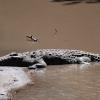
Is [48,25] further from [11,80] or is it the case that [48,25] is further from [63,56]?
[11,80]

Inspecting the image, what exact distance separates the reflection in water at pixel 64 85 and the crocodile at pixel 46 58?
1.50 feet

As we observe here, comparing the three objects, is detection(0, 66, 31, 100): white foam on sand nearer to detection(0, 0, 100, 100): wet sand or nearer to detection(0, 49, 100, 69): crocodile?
detection(0, 49, 100, 69): crocodile

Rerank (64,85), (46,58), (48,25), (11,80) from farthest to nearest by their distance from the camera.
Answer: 1. (48,25)
2. (46,58)
3. (11,80)
4. (64,85)

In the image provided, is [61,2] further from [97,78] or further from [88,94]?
[88,94]

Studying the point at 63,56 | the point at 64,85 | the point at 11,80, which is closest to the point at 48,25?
the point at 63,56

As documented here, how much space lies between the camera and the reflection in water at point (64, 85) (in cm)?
411

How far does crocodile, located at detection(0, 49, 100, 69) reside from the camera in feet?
21.3

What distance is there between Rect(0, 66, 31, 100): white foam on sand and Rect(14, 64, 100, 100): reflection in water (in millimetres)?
120

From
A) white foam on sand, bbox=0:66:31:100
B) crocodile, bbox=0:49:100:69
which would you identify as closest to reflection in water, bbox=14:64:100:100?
white foam on sand, bbox=0:66:31:100

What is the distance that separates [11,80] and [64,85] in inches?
26.6

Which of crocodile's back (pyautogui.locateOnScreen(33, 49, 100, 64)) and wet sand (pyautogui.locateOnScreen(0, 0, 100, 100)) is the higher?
wet sand (pyautogui.locateOnScreen(0, 0, 100, 100))

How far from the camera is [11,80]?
16.2ft

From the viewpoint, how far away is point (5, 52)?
6.81 meters

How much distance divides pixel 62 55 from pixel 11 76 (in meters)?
1.75
